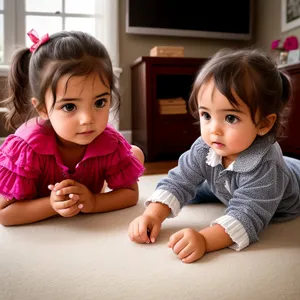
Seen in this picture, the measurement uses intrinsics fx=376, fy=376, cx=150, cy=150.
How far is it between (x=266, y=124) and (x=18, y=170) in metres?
0.58

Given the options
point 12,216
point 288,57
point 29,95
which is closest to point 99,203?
point 12,216

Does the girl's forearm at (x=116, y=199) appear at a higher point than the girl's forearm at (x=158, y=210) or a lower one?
lower

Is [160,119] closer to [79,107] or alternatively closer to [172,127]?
[172,127]

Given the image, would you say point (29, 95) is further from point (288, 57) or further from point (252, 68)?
point (288, 57)

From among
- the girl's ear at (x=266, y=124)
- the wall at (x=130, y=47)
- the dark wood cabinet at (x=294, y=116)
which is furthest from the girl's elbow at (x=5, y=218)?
the wall at (x=130, y=47)

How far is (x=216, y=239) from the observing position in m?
0.76

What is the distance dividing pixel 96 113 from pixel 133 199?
0.31m

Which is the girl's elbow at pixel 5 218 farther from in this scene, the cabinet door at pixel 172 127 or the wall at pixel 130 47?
the wall at pixel 130 47

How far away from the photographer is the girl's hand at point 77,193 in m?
0.86

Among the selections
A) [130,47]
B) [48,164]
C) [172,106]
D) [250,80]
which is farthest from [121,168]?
[130,47]

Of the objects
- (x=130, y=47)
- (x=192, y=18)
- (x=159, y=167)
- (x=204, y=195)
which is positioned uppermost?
(x=192, y=18)

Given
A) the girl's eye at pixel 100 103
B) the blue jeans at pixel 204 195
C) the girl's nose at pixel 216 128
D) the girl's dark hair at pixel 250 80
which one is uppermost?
the girl's dark hair at pixel 250 80

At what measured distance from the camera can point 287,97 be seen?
85 centimetres

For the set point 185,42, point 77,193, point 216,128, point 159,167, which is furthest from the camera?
point 185,42
